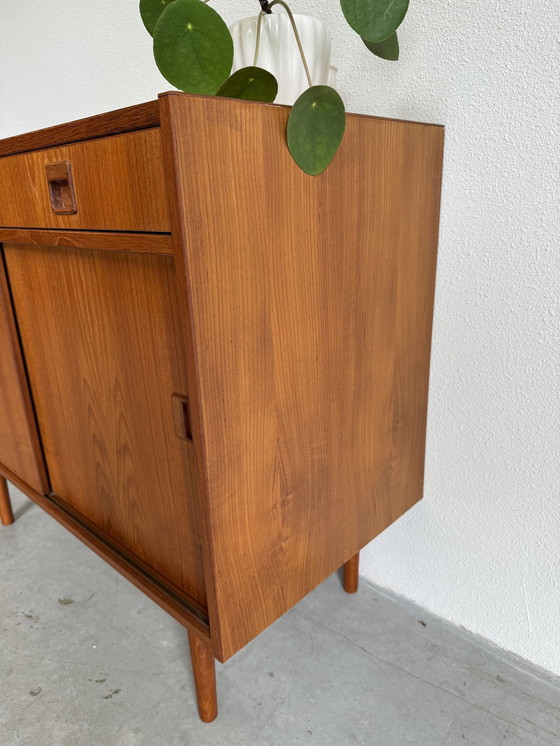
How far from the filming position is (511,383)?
82 centimetres

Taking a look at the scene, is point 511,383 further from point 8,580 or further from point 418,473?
point 8,580

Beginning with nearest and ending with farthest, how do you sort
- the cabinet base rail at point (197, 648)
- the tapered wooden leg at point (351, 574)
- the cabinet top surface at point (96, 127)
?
the cabinet top surface at point (96, 127) < the cabinet base rail at point (197, 648) < the tapered wooden leg at point (351, 574)

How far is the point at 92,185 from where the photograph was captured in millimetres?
608

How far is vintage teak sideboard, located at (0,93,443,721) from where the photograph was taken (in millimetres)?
541

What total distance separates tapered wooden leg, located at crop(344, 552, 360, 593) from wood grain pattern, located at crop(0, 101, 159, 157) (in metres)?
0.85

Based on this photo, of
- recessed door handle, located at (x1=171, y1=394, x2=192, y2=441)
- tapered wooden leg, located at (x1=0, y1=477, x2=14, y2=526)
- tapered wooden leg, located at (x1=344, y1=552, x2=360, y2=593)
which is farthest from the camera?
tapered wooden leg, located at (x1=0, y1=477, x2=14, y2=526)

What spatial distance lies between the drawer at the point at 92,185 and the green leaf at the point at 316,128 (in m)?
0.14

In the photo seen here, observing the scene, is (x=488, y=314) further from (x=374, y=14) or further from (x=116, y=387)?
(x=116, y=387)

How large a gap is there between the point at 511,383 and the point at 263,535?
0.44m

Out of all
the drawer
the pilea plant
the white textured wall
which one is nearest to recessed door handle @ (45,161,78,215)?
the drawer

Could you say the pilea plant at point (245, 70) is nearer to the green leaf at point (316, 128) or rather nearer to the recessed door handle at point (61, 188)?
the green leaf at point (316, 128)

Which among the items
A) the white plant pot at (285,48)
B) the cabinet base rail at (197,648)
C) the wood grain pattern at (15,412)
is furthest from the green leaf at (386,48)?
the cabinet base rail at (197,648)

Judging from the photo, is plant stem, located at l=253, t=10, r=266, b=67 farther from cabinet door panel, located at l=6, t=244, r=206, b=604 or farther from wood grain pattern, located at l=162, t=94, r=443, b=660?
cabinet door panel, located at l=6, t=244, r=206, b=604

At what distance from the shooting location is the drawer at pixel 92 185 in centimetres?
53
